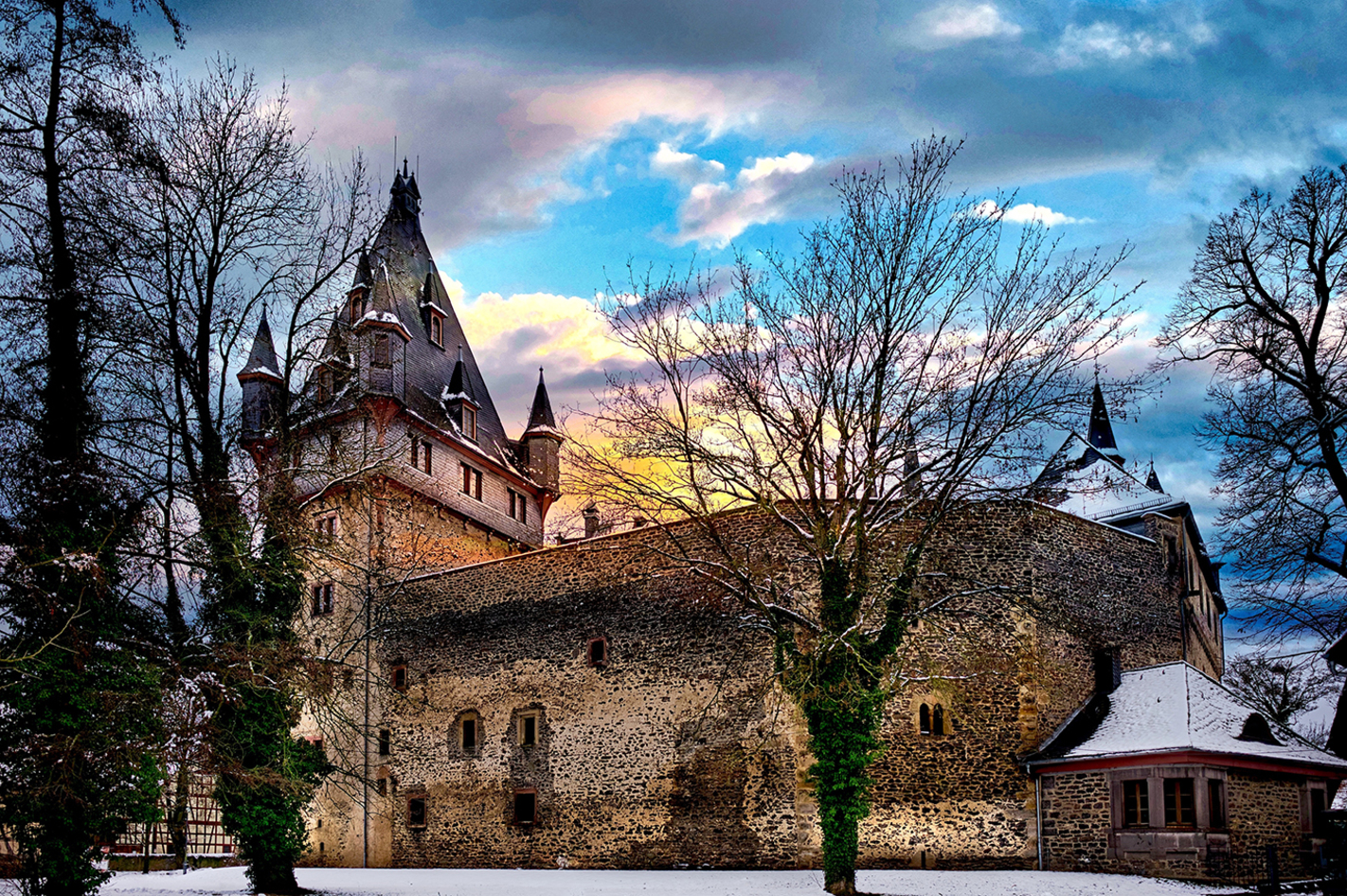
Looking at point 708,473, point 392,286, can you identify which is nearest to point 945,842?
point 708,473

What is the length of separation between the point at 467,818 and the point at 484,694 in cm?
270

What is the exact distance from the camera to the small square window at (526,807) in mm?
23703

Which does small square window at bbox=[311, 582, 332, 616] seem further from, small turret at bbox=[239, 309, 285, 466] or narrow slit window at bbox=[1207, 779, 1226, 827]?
narrow slit window at bbox=[1207, 779, 1226, 827]

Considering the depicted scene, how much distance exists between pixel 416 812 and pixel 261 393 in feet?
34.3

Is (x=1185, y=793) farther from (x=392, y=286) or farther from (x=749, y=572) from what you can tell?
(x=392, y=286)

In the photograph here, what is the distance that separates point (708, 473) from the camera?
1694 cm

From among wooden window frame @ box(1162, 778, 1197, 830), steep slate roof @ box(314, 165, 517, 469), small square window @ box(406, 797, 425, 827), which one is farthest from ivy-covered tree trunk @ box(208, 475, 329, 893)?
steep slate roof @ box(314, 165, 517, 469)

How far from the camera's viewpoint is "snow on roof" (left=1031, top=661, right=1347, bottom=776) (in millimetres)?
17281

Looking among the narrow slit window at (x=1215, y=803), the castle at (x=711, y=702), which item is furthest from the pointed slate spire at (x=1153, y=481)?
the narrow slit window at (x=1215, y=803)

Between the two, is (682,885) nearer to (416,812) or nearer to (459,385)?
(416,812)

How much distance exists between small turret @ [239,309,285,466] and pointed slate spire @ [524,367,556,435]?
864 cm

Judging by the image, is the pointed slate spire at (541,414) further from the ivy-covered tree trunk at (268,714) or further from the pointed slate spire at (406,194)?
the ivy-covered tree trunk at (268,714)

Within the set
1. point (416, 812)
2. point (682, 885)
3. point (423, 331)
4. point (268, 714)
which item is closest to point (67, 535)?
point (268, 714)

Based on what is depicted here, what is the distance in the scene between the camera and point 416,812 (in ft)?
84.4
